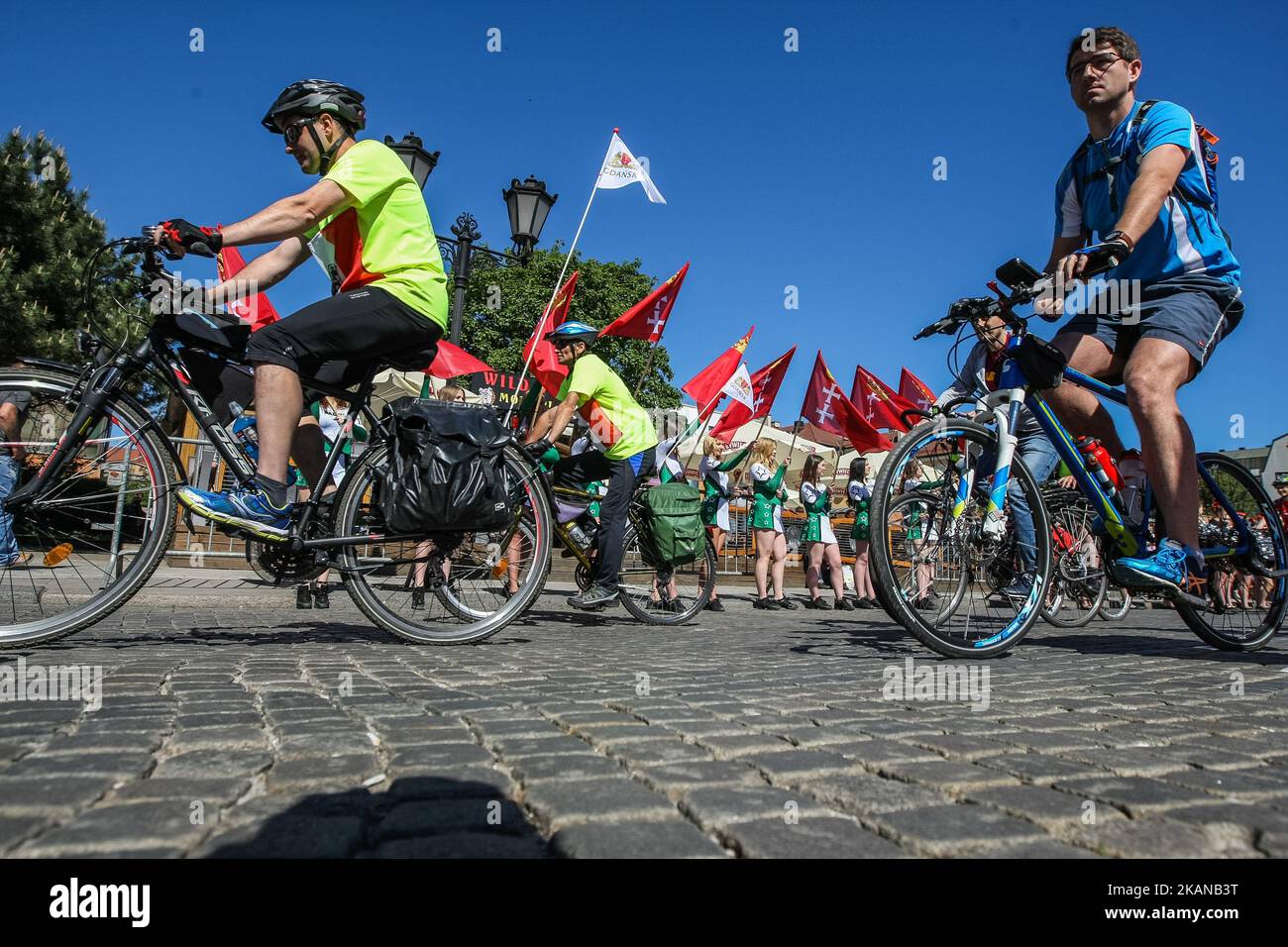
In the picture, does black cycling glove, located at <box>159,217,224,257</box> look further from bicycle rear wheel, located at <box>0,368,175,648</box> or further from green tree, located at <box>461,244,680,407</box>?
green tree, located at <box>461,244,680,407</box>

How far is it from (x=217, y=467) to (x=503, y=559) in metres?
1.39

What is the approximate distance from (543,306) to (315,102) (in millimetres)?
34537

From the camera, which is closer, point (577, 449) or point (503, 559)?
point (503, 559)

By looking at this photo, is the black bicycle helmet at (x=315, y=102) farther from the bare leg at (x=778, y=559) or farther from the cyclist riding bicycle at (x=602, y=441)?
the bare leg at (x=778, y=559)

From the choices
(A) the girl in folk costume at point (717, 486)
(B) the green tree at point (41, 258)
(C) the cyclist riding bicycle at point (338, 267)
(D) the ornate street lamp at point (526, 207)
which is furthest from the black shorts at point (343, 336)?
(B) the green tree at point (41, 258)

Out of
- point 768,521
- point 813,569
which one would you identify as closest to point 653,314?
point 768,521

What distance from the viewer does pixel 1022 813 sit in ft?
4.37

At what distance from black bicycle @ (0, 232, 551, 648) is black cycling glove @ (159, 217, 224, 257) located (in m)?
0.10

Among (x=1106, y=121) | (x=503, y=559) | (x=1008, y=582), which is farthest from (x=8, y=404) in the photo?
(x=1106, y=121)

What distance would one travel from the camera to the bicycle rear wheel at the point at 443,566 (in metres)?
3.57

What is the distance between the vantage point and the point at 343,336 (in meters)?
3.34

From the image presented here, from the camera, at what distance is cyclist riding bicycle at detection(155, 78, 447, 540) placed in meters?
3.20

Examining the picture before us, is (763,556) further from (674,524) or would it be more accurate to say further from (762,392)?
(762,392)
